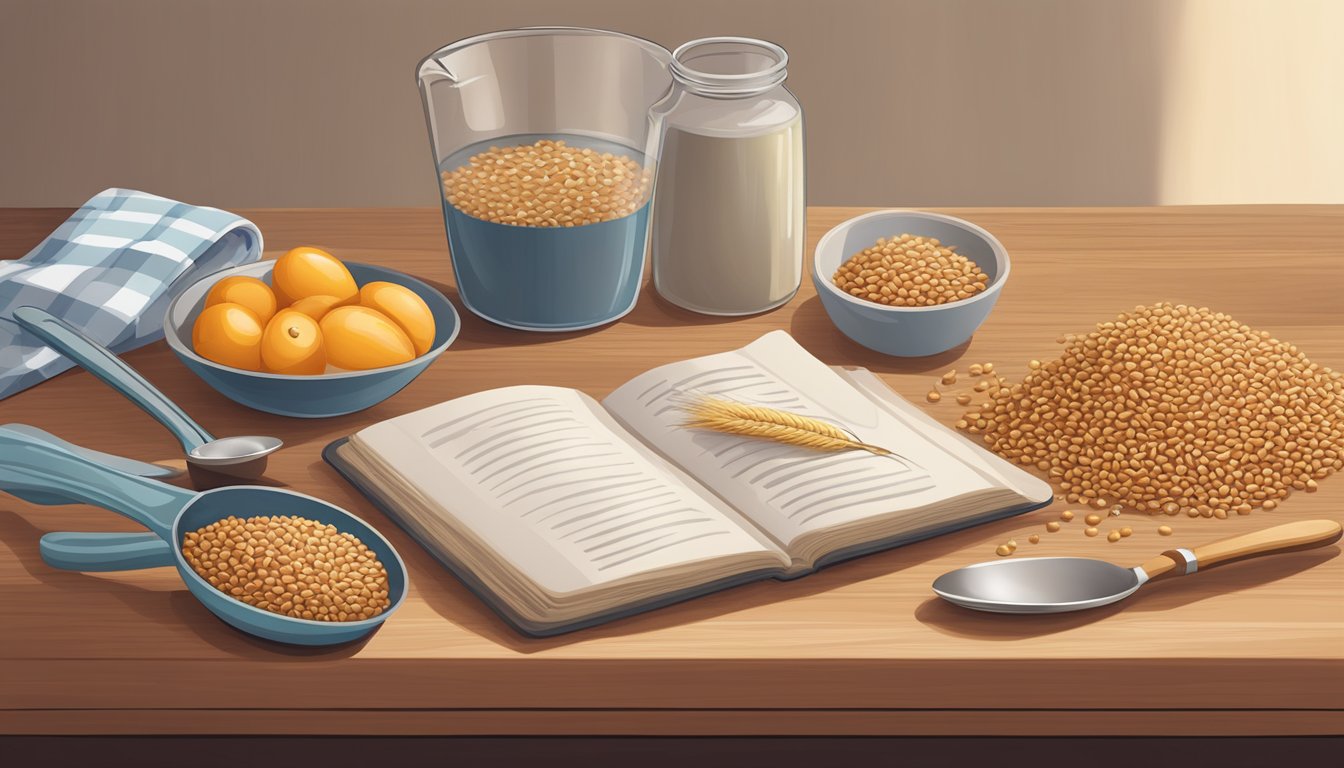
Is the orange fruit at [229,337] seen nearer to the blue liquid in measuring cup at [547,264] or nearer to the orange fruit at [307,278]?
the orange fruit at [307,278]

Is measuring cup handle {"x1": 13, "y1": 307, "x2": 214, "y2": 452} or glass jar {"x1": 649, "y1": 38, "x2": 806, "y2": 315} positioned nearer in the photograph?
measuring cup handle {"x1": 13, "y1": 307, "x2": 214, "y2": 452}

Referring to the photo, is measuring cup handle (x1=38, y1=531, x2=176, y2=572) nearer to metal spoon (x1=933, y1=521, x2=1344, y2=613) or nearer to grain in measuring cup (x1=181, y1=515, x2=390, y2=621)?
grain in measuring cup (x1=181, y1=515, x2=390, y2=621)

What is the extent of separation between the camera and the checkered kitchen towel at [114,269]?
123 centimetres

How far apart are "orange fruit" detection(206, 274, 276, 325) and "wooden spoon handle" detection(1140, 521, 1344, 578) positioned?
72 cm

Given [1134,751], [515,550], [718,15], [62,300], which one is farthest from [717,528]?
[718,15]

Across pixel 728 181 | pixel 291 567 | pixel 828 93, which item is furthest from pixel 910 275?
pixel 828 93

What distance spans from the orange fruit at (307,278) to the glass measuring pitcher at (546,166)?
12 centimetres

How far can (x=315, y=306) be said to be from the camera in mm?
1193

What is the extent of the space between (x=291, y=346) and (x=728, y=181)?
16.0 inches

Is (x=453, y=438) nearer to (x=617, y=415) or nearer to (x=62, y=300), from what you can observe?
(x=617, y=415)

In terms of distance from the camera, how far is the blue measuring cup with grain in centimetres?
93

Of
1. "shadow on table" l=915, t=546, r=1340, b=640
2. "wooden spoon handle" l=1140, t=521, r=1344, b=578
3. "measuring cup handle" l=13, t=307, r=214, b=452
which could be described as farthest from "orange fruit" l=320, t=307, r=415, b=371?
"wooden spoon handle" l=1140, t=521, r=1344, b=578

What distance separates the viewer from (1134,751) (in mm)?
953

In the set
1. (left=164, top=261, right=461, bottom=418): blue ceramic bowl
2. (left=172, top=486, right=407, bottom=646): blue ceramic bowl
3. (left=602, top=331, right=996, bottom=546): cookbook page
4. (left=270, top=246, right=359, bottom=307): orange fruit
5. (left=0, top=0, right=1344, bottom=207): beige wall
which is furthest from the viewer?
(left=0, top=0, right=1344, bottom=207): beige wall
